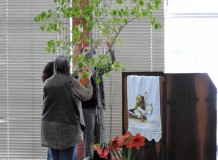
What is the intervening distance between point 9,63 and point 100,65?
85.0 inches

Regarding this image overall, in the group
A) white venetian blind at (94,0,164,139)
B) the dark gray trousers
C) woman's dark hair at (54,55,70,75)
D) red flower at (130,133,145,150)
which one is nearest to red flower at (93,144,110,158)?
red flower at (130,133,145,150)

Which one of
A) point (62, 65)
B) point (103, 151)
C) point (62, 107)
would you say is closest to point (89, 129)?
point (62, 107)

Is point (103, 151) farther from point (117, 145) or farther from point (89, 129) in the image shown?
point (89, 129)

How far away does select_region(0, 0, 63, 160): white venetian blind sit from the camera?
4879mm

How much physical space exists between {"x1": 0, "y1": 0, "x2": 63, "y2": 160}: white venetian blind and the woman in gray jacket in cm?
146

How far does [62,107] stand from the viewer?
3426 millimetres

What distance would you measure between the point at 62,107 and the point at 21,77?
5.46ft

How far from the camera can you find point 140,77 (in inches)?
149

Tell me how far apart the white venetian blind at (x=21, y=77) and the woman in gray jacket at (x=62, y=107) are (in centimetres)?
146

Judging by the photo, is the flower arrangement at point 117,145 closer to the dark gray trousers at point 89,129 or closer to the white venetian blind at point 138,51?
the dark gray trousers at point 89,129

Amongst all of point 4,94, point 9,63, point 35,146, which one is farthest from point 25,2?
point 35,146

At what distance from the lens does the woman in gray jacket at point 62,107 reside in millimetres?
3426

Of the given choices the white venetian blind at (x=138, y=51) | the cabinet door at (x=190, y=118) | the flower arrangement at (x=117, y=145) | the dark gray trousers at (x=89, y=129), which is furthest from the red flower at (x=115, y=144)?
the white venetian blind at (x=138, y=51)

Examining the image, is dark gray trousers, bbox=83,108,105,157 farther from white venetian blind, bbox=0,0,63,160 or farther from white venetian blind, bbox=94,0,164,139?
white venetian blind, bbox=0,0,63,160
